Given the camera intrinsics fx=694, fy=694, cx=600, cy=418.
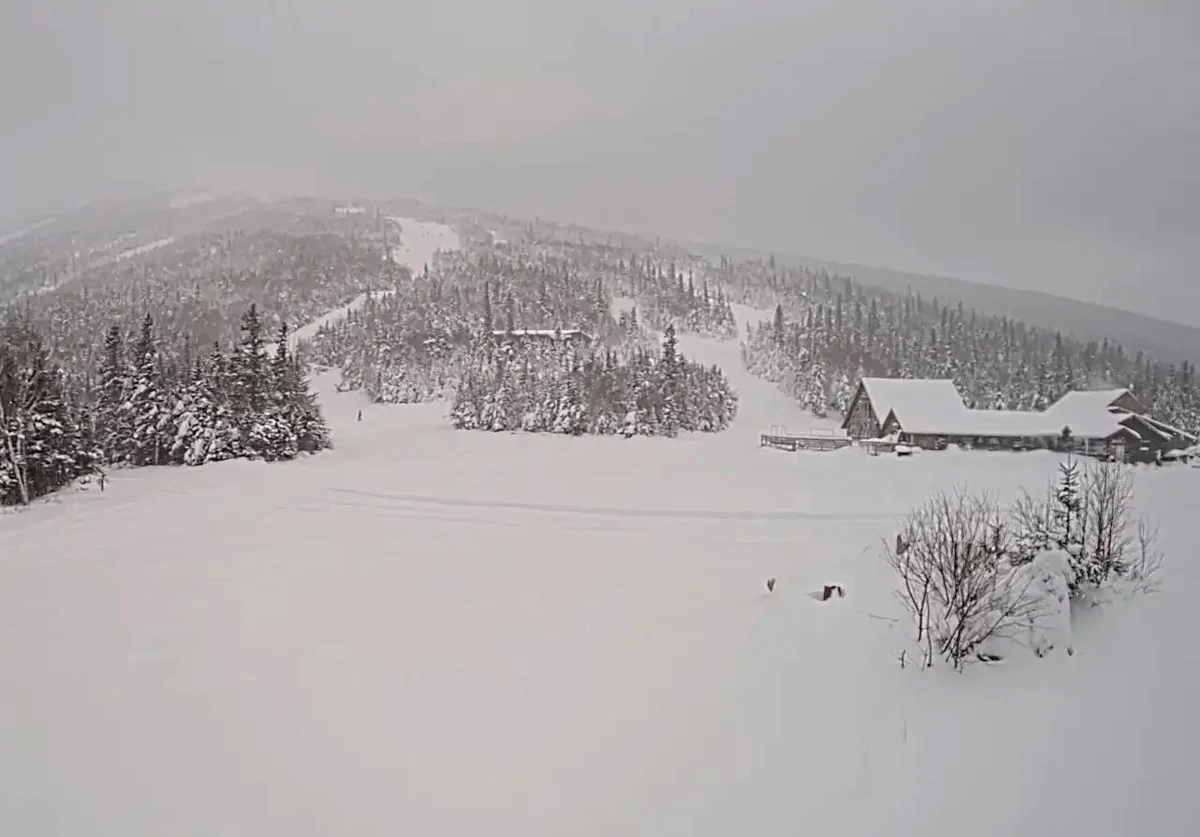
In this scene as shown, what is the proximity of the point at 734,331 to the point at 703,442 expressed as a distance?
81167 mm

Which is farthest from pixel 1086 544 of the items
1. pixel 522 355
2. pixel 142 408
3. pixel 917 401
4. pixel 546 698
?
pixel 522 355

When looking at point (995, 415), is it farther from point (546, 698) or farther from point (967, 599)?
point (546, 698)

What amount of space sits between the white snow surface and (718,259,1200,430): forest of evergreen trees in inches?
2377

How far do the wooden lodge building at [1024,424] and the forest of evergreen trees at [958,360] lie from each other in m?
19.2

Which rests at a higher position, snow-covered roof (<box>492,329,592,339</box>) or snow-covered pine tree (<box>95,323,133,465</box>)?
snow-covered roof (<box>492,329,592,339</box>)

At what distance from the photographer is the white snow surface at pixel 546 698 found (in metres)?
5.75

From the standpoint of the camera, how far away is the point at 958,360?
91250 millimetres

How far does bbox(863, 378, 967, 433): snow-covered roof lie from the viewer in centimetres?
4366

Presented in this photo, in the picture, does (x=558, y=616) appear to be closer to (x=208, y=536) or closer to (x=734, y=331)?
(x=208, y=536)

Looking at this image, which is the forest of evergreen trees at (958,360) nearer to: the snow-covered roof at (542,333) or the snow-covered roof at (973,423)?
the snow-covered roof at (973,423)

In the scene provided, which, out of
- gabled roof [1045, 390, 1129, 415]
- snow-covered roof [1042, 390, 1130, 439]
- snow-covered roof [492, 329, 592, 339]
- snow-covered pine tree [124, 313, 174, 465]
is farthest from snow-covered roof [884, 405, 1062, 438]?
snow-covered roof [492, 329, 592, 339]

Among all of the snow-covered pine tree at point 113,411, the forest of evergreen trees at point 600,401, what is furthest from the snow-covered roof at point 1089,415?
the snow-covered pine tree at point 113,411

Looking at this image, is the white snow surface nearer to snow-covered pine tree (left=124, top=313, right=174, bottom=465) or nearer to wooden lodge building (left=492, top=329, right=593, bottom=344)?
snow-covered pine tree (left=124, top=313, right=174, bottom=465)

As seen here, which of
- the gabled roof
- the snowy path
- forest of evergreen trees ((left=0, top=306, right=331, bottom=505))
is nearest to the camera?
forest of evergreen trees ((left=0, top=306, right=331, bottom=505))
